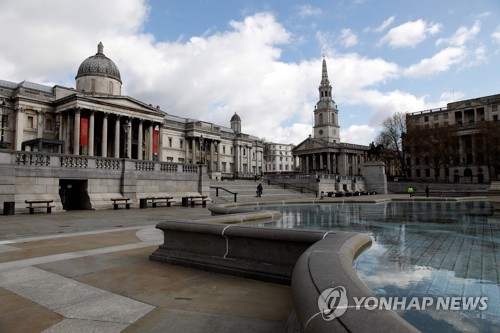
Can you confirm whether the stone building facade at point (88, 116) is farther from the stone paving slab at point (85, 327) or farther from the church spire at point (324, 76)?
the church spire at point (324, 76)

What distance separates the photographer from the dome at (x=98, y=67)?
6262cm

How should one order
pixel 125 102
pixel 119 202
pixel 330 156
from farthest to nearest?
pixel 330 156
pixel 125 102
pixel 119 202

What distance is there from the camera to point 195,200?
93.6 ft

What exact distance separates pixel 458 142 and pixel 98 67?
7920cm

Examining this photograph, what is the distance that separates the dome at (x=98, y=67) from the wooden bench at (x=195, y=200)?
45.8 meters

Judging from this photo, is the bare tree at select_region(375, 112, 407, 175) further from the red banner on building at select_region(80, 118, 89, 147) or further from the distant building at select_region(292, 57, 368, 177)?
the red banner on building at select_region(80, 118, 89, 147)

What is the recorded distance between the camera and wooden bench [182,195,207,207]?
26986mm

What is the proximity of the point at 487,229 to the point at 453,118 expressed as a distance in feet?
323

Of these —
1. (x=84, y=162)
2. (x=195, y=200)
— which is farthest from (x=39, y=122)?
(x=195, y=200)

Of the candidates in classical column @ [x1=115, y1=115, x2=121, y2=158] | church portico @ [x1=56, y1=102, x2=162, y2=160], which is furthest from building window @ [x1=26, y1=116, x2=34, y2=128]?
classical column @ [x1=115, y1=115, x2=121, y2=158]

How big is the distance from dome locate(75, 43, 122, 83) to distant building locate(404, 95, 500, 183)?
208 ft

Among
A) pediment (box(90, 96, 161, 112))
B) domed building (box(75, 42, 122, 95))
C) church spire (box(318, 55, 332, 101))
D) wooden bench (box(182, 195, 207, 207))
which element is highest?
church spire (box(318, 55, 332, 101))

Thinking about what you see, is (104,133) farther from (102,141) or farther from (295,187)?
(295,187)

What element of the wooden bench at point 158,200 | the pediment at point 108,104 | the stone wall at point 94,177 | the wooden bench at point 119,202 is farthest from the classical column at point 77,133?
the wooden bench at point 119,202
